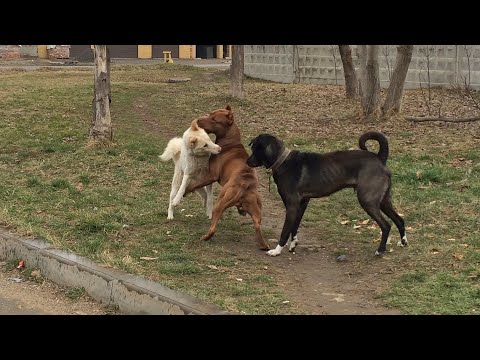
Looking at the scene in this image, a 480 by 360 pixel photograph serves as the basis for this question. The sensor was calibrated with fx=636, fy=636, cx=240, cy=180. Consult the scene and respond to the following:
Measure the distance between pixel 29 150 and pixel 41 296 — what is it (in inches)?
235

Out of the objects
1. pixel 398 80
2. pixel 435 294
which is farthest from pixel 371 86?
pixel 435 294

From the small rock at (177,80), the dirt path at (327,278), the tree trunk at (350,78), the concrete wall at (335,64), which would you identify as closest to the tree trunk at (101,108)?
the dirt path at (327,278)

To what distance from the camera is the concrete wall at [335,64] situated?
55.9 feet

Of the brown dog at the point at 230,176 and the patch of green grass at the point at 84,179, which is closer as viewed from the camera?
the brown dog at the point at 230,176

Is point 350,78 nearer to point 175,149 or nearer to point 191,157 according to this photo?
point 175,149

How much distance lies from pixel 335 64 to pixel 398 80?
8.24 m

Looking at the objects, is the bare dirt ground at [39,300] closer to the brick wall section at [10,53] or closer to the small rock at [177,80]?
the small rock at [177,80]

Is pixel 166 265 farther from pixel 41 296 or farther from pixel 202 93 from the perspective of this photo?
pixel 202 93

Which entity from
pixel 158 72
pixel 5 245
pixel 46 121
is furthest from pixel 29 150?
pixel 158 72

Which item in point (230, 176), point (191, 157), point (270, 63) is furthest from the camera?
point (270, 63)

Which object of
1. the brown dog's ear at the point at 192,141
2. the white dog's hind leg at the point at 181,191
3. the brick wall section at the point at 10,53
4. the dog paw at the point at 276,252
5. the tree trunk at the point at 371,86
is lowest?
the dog paw at the point at 276,252

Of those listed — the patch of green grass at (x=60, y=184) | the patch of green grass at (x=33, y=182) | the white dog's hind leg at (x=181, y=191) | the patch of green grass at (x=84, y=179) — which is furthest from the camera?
the patch of green grass at (x=84, y=179)

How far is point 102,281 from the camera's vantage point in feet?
16.6

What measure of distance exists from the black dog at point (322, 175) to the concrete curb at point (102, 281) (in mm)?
1693
